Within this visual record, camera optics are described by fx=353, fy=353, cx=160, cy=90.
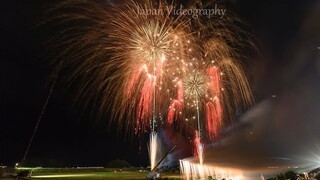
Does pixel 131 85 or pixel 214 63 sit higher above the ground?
pixel 214 63

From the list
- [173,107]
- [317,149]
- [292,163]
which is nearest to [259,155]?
[292,163]

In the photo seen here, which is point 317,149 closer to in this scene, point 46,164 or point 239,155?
point 239,155

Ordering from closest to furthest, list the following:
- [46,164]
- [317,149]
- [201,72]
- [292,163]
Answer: [201,72], [317,149], [292,163], [46,164]

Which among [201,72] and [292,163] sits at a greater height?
[201,72]

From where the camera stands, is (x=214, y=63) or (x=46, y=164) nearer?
(x=214, y=63)

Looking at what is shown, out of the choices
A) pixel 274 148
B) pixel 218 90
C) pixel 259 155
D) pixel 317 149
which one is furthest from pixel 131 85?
pixel 259 155

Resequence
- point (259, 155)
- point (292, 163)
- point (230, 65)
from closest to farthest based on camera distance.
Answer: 1. point (230, 65)
2. point (292, 163)
3. point (259, 155)

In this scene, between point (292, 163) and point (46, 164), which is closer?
point (292, 163)

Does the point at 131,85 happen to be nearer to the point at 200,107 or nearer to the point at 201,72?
the point at 201,72

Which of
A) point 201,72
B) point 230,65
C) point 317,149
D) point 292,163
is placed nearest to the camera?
point 230,65
